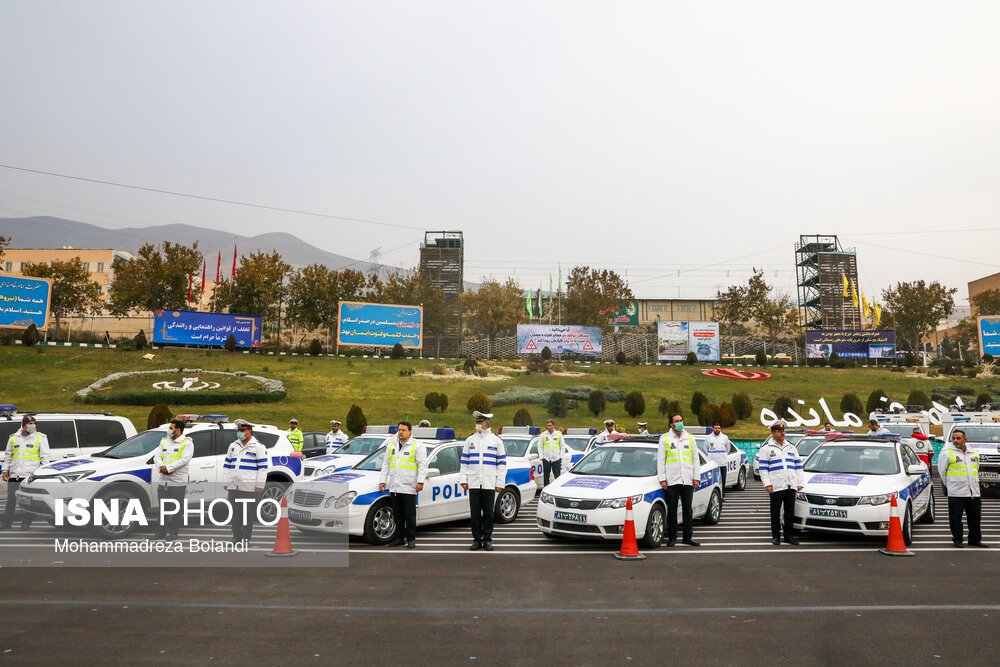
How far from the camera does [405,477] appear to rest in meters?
10.7

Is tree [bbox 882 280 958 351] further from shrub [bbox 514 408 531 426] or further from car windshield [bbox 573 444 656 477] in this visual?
car windshield [bbox 573 444 656 477]

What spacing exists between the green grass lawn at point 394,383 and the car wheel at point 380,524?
22397mm

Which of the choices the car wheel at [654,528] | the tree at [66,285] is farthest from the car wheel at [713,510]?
the tree at [66,285]

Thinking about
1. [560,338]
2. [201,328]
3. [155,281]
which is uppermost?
[155,281]

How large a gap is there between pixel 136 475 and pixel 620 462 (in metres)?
7.71

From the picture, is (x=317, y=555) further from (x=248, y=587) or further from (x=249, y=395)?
(x=249, y=395)

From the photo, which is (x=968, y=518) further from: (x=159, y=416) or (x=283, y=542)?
(x=159, y=416)

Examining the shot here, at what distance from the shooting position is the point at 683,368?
6003cm

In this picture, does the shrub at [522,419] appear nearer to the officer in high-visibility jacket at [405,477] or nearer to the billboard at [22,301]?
the officer in high-visibility jacket at [405,477]

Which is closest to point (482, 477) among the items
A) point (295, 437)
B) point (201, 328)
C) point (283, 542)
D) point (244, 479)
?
point (283, 542)

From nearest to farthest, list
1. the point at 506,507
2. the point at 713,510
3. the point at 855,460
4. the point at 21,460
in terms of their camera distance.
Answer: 1. the point at 21,460
2. the point at 855,460
3. the point at 713,510
4. the point at 506,507

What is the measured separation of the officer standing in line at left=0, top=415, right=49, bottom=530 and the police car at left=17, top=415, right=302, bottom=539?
80 centimetres

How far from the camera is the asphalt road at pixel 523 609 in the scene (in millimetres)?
5719

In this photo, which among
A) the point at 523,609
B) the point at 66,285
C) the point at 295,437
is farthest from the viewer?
the point at 66,285
